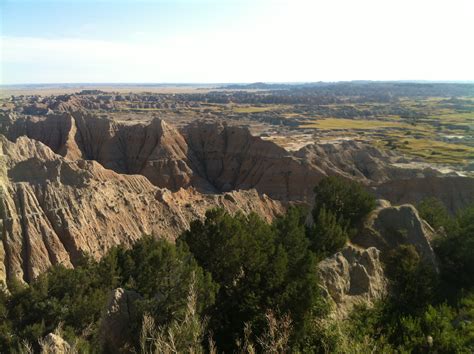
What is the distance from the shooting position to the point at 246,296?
19.3 m

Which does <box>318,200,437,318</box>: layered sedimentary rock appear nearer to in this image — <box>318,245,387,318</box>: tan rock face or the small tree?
<box>318,245,387,318</box>: tan rock face

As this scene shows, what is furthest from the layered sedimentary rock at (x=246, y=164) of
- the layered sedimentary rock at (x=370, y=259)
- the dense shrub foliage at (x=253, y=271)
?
the dense shrub foliage at (x=253, y=271)

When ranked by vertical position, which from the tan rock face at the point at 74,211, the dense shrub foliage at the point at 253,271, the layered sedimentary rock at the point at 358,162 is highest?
the dense shrub foliage at the point at 253,271

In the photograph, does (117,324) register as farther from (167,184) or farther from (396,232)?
(167,184)

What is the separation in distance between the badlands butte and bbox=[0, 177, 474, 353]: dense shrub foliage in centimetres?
192

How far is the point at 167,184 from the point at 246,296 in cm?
4761

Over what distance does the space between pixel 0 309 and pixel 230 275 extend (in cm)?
1081

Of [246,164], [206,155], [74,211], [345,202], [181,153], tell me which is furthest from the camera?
[206,155]

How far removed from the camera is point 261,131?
13738 centimetres

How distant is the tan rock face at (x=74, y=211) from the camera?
98.1 ft

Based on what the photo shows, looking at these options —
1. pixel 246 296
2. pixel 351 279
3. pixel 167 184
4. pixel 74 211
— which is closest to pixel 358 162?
pixel 167 184

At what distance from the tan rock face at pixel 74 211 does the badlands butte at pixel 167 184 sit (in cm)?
9

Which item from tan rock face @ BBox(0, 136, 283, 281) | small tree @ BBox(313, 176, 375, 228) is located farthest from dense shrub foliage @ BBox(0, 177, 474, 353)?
tan rock face @ BBox(0, 136, 283, 281)

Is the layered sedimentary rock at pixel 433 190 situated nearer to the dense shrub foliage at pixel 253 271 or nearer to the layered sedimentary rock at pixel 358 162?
the layered sedimentary rock at pixel 358 162
